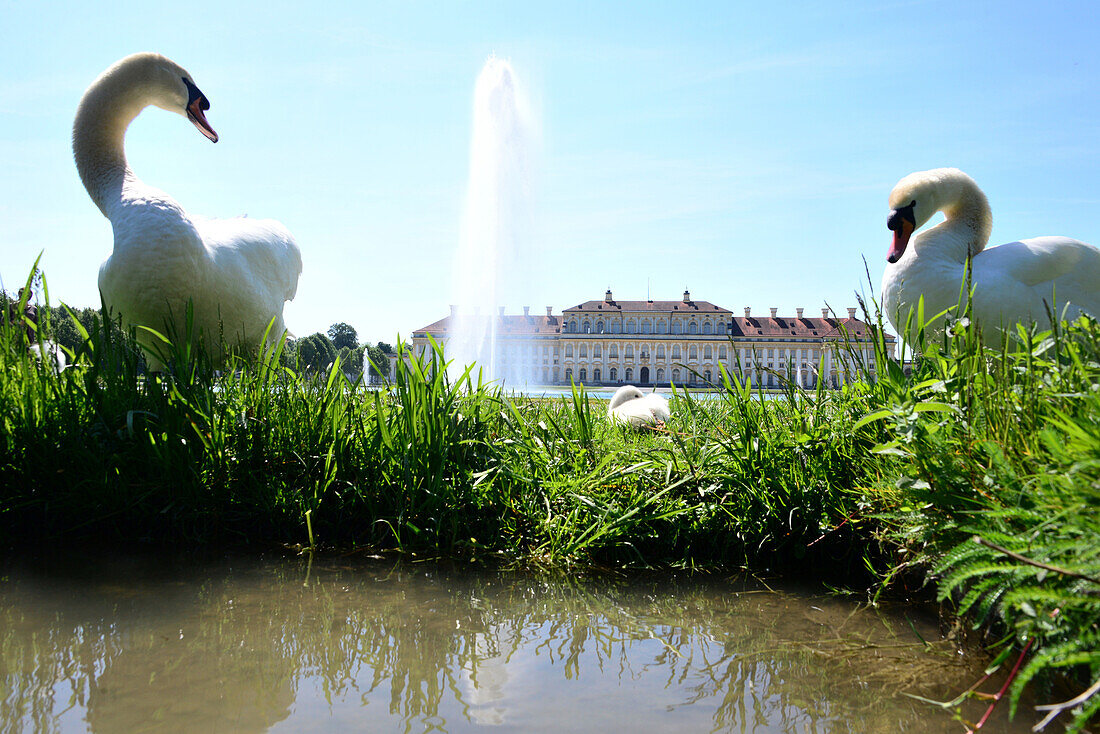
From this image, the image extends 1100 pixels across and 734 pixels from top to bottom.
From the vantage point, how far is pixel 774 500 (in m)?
2.00

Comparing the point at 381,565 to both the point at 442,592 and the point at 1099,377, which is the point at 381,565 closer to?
the point at 442,592

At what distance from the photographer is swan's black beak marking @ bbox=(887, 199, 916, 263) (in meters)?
4.13

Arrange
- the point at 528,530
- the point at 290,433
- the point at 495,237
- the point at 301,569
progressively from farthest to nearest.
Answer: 1. the point at 495,237
2. the point at 290,433
3. the point at 528,530
4. the point at 301,569

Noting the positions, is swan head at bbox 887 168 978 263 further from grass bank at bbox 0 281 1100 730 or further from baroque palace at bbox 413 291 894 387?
baroque palace at bbox 413 291 894 387

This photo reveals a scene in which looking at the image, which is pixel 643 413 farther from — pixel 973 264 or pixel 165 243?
pixel 165 243

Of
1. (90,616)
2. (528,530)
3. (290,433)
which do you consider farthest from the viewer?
(290,433)

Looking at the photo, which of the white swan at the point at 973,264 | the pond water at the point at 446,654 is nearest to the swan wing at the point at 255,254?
the pond water at the point at 446,654

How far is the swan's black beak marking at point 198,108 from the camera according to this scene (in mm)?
3586

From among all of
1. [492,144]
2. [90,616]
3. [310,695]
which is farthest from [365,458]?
[492,144]

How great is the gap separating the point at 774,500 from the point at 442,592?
0.96 m

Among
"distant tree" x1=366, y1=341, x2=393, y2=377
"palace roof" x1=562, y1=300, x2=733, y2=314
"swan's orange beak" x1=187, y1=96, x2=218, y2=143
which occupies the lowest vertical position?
"distant tree" x1=366, y1=341, x2=393, y2=377

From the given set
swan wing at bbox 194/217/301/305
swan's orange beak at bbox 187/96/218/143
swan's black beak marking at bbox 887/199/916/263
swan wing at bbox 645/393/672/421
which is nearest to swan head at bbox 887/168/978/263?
swan's black beak marking at bbox 887/199/916/263

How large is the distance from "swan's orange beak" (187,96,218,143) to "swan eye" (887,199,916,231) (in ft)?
12.7

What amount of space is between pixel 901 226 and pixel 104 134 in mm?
4278
